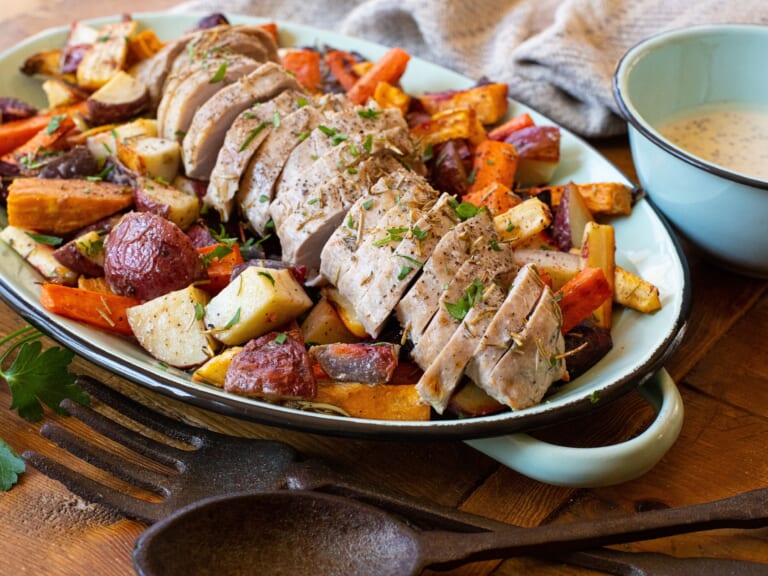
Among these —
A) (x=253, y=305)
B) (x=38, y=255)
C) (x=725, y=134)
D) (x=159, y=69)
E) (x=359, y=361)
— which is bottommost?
Answer: (x=725, y=134)

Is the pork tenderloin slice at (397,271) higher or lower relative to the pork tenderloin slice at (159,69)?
lower

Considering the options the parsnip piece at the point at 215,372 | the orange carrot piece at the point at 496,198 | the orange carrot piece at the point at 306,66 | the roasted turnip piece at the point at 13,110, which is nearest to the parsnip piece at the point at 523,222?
the orange carrot piece at the point at 496,198

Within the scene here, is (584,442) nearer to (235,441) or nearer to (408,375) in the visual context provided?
(408,375)

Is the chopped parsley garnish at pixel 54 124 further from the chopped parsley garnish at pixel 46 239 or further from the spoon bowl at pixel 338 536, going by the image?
the spoon bowl at pixel 338 536

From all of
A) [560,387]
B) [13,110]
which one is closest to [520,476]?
[560,387]

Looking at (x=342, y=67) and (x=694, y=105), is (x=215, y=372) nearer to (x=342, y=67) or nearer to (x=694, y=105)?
(x=342, y=67)

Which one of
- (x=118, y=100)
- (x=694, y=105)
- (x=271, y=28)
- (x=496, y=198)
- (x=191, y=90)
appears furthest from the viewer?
(x=271, y=28)
